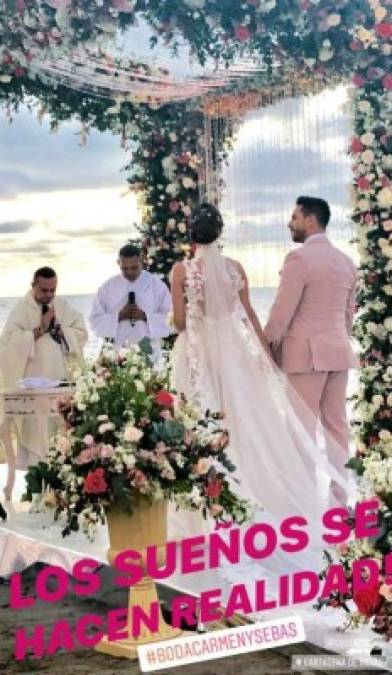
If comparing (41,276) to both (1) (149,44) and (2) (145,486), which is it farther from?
(2) (145,486)

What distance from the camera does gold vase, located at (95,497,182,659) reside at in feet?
13.8

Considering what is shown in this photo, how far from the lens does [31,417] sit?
786 centimetres

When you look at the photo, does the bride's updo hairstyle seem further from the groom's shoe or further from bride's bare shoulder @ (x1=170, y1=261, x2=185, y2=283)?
the groom's shoe

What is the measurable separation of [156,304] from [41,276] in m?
1.14

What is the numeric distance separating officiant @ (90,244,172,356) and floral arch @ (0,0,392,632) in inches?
45.9

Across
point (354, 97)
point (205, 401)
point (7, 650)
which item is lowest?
point (7, 650)

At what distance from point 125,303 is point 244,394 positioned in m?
2.53

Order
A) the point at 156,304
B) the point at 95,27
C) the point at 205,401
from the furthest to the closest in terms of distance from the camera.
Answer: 1. the point at 156,304
2. the point at 95,27
3. the point at 205,401

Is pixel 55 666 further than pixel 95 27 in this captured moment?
No

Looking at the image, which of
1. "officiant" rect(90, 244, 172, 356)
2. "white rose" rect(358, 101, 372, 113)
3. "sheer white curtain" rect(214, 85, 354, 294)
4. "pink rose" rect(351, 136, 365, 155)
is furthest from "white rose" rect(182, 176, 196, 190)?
"white rose" rect(358, 101, 372, 113)

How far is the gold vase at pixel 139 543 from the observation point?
4.22m

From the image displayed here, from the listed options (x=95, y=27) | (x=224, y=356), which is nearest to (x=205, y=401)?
(x=224, y=356)

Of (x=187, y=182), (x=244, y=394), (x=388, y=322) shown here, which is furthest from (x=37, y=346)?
(x=388, y=322)

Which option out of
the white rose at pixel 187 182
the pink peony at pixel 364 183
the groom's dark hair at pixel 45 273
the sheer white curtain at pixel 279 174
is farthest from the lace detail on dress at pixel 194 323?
the white rose at pixel 187 182
